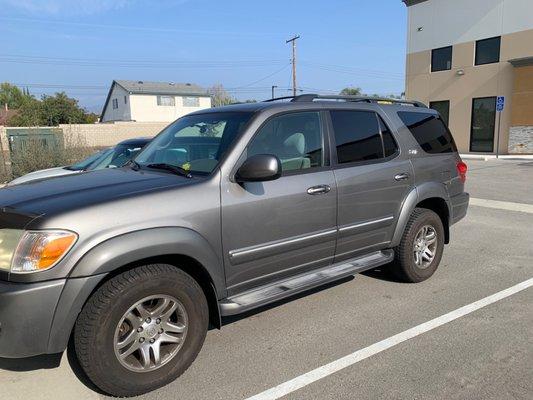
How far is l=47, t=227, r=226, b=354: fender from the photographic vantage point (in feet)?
8.92

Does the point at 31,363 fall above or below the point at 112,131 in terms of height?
below

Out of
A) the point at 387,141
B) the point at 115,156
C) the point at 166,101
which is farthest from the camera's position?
the point at 166,101

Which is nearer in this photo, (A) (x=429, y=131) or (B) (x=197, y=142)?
(B) (x=197, y=142)

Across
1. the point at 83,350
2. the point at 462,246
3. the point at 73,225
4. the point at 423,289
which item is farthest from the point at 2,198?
the point at 462,246

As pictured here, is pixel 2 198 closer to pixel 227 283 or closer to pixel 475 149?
pixel 227 283

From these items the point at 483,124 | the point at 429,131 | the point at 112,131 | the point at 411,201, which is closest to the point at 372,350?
the point at 411,201

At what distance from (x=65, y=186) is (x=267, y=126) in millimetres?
1565

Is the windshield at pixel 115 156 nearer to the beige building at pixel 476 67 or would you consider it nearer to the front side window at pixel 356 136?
the front side window at pixel 356 136

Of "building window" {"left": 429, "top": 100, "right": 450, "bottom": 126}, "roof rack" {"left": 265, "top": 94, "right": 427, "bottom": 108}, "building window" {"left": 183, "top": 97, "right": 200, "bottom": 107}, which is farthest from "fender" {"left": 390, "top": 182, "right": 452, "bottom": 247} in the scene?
"building window" {"left": 183, "top": 97, "right": 200, "bottom": 107}

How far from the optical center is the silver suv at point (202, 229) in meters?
2.73

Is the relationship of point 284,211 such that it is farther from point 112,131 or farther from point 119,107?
point 119,107

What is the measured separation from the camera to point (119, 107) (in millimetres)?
67938

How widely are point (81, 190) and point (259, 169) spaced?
3.96 feet

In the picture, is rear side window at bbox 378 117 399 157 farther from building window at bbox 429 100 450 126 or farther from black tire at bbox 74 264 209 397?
building window at bbox 429 100 450 126
